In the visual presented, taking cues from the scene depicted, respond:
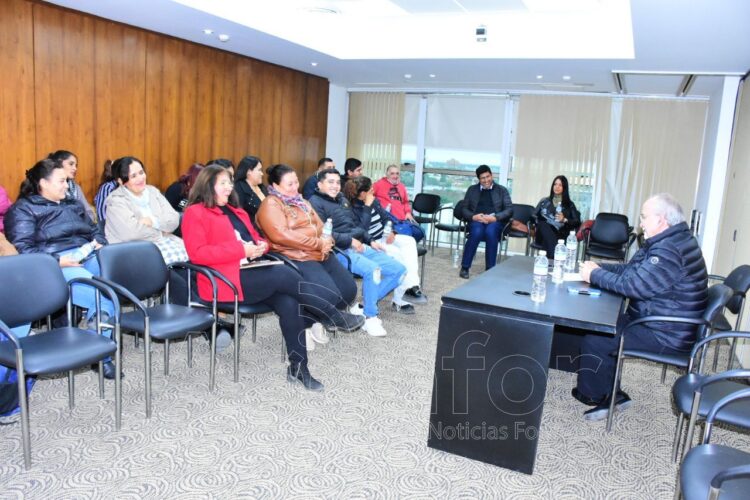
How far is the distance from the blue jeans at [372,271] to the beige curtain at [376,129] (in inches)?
198

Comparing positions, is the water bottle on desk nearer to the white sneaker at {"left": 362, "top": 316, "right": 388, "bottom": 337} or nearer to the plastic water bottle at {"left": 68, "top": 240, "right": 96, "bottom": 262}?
the white sneaker at {"left": 362, "top": 316, "right": 388, "bottom": 337}

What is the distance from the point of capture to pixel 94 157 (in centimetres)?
579

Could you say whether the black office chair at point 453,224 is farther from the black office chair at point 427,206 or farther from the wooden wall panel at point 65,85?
the wooden wall panel at point 65,85

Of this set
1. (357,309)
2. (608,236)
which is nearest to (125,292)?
(357,309)

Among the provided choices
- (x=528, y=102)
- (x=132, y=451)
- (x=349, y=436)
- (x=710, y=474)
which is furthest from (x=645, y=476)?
(x=528, y=102)

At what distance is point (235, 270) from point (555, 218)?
5017 millimetres

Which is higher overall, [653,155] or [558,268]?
[653,155]

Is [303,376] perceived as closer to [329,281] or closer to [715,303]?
[329,281]

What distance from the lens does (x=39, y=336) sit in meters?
2.96

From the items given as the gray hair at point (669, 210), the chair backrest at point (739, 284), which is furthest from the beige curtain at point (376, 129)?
the gray hair at point (669, 210)

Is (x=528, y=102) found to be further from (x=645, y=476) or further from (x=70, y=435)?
(x=70, y=435)

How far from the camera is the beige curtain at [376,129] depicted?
995 cm

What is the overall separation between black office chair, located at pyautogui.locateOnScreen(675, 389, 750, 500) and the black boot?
2.17 metres

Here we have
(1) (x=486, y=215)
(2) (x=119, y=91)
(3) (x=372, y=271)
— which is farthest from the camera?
(1) (x=486, y=215)
